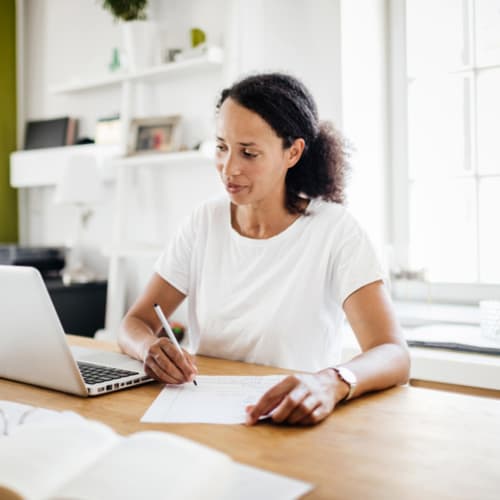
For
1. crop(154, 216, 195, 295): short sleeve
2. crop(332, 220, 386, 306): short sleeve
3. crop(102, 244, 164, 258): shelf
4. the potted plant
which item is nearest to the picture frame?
the potted plant

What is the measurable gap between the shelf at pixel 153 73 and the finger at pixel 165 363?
1.81 m

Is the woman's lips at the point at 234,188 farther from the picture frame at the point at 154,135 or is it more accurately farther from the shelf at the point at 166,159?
the picture frame at the point at 154,135

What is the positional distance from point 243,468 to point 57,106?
3.28 metres

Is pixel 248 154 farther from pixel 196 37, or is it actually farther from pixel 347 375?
pixel 196 37

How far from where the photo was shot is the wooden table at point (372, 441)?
73cm

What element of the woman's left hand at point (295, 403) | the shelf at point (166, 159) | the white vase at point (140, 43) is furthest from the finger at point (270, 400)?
the white vase at point (140, 43)

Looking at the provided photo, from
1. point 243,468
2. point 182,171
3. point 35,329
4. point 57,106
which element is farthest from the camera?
point 57,106

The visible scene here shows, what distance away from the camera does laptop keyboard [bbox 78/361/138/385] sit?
1177 mm

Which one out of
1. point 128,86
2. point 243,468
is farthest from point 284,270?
point 128,86

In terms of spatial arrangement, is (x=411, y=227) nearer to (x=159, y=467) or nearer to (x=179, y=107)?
(x=179, y=107)

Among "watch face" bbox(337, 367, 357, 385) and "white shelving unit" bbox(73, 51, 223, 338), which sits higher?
"white shelving unit" bbox(73, 51, 223, 338)

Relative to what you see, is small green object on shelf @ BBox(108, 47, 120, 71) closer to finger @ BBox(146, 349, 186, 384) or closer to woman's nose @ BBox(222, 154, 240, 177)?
woman's nose @ BBox(222, 154, 240, 177)

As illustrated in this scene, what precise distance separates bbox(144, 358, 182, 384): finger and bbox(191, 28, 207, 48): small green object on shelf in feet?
6.48

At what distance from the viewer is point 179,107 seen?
306 cm
